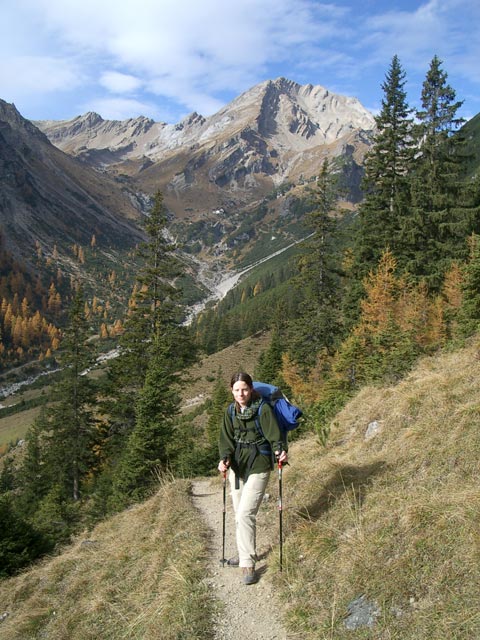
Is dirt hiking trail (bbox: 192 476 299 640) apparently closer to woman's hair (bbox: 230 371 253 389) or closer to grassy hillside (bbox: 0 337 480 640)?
grassy hillside (bbox: 0 337 480 640)

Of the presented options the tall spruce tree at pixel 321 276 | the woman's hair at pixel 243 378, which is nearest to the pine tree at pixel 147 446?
the woman's hair at pixel 243 378

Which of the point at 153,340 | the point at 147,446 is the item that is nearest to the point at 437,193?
the point at 153,340

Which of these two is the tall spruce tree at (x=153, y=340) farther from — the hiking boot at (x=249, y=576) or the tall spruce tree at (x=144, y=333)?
the hiking boot at (x=249, y=576)

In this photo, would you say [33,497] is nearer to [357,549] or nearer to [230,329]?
[357,549]

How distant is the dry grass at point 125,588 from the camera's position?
501 centimetres

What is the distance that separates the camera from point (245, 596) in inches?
205

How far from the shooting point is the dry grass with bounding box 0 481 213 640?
16.4ft

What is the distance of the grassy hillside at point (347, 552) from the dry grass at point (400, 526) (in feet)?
0.05

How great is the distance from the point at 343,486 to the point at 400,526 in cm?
194

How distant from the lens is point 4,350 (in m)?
143

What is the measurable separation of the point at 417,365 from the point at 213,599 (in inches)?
350

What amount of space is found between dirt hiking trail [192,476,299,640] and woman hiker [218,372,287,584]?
20 cm

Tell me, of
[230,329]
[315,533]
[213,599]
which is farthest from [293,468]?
[230,329]

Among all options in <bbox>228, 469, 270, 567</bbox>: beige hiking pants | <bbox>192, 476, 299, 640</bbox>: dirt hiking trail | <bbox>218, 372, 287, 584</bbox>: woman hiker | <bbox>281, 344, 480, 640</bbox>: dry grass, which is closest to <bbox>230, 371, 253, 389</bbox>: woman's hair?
<bbox>218, 372, 287, 584</bbox>: woman hiker
